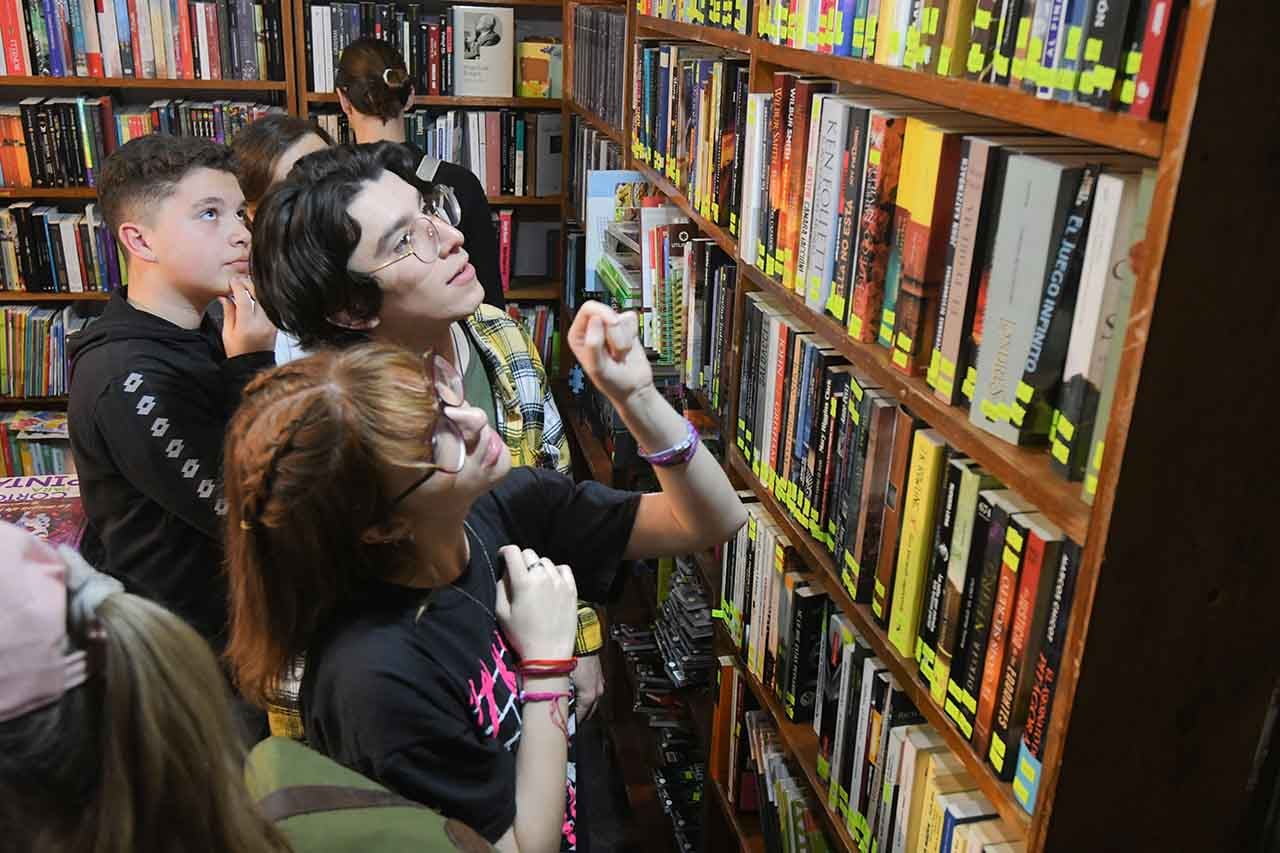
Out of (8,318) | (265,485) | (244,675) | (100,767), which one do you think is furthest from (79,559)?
(8,318)

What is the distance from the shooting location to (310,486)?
1.03 m

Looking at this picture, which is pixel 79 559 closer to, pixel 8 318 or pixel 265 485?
pixel 265 485

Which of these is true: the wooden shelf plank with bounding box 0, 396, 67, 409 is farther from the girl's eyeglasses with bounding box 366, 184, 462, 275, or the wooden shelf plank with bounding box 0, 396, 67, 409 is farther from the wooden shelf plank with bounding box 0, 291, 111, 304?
the girl's eyeglasses with bounding box 366, 184, 462, 275

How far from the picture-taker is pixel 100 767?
0.64m

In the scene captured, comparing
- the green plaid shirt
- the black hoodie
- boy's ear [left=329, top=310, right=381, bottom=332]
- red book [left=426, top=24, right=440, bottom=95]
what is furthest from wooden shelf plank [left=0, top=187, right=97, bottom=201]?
boy's ear [left=329, top=310, right=381, bottom=332]

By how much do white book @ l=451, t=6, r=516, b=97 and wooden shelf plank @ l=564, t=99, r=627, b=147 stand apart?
0.26 meters

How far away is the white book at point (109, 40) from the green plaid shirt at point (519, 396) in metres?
2.36

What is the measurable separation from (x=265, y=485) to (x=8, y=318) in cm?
329

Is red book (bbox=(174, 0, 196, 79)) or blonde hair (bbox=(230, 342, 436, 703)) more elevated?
red book (bbox=(174, 0, 196, 79))

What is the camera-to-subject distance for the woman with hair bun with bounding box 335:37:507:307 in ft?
9.27

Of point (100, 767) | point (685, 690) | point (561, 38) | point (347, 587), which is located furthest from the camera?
point (561, 38)

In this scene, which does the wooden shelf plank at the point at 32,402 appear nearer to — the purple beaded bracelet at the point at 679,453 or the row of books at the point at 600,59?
the row of books at the point at 600,59

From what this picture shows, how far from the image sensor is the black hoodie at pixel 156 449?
1629 mm

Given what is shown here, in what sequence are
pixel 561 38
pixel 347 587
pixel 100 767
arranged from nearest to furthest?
pixel 100 767 → pixel 347 587 → pixel 561 38
